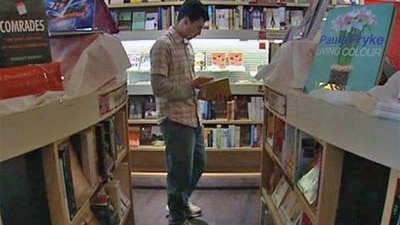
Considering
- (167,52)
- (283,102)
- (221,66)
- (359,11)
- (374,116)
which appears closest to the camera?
(374,116)

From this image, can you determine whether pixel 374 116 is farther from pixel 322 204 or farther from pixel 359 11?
pixel 359 11

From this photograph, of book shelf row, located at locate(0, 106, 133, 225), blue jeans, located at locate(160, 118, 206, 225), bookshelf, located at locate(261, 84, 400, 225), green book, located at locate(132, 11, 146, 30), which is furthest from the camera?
green book, located at locate(132, 11, 146, 30)

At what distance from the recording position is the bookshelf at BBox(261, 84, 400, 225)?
88 cm

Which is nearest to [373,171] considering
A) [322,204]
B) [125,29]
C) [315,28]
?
[322,204]

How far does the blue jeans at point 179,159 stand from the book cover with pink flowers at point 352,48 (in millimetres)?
1225

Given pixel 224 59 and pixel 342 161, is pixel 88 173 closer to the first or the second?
pixel 342 161

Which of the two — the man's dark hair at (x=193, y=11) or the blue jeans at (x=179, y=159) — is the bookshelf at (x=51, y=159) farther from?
the man's dark hair at (x=193, y=11)

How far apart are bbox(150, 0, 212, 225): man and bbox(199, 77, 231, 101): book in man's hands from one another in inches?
2.6

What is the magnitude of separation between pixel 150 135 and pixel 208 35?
1.18 metres

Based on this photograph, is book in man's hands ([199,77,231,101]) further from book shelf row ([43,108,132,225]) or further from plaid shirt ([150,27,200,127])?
book shelf row ([43,108,132,225])

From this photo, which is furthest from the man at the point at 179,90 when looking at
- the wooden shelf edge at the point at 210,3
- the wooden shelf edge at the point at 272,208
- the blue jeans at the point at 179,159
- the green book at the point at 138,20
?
the green book at the point at 138,20

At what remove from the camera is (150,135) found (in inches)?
150

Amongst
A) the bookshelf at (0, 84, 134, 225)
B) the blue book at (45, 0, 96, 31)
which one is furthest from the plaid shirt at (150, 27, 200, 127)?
the bookshelf at (0, 84, 134, 225)

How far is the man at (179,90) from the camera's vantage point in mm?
2484
